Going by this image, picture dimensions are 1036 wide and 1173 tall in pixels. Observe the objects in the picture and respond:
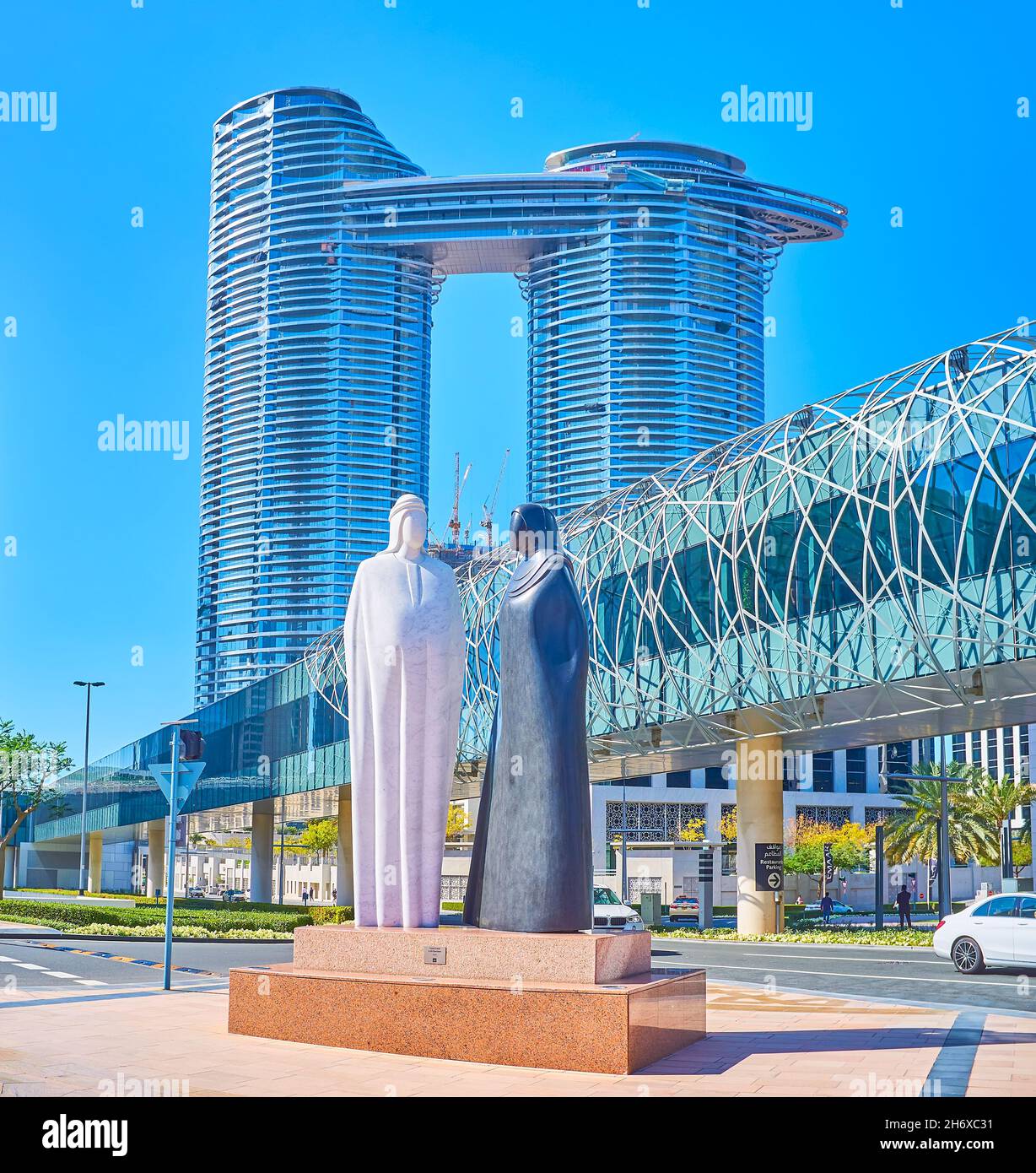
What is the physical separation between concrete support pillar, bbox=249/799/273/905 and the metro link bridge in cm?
2409

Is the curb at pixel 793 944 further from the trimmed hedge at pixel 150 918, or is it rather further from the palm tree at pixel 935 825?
the palm tree at pixel 935 825

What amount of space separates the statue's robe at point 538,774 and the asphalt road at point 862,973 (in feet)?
24.2

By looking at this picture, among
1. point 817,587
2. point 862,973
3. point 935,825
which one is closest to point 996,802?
point 935,825

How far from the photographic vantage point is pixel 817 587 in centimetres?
3325

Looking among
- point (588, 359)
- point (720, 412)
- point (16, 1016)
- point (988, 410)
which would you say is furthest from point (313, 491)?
point (16, 1016)

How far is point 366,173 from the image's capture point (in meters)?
161

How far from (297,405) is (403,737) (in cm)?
13914

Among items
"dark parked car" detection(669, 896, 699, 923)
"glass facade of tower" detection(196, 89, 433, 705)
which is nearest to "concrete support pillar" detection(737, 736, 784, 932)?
"dark parked car" detection(669, 896, 699, 923)

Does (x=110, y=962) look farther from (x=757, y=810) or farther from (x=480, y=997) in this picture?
(x=757, y=810)

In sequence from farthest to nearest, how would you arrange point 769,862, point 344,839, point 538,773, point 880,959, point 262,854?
point 262,854
point 344,839
point 769,862
point 880,959
point 538,773

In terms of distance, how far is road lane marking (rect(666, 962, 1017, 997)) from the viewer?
2108cm
